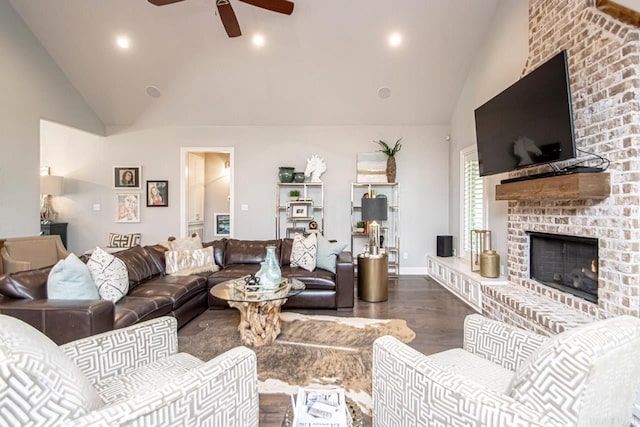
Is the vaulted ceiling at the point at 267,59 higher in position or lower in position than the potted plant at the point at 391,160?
higher

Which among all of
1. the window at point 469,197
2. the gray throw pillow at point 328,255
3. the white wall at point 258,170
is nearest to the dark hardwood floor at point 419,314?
the gray throw pillow at point 328,255

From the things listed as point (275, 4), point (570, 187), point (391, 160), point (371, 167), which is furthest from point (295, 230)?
point (570, 187)

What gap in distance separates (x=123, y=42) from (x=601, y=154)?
→ 5806mm

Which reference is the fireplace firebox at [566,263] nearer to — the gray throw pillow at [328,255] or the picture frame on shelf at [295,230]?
the gray throw pillow at [328,255]

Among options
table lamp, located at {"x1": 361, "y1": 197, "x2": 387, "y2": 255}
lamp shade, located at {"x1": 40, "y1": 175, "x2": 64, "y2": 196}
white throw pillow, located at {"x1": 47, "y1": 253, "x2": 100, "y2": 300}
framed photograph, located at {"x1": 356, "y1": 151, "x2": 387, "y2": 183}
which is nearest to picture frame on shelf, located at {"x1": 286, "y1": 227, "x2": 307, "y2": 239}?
framed photograph, located at {"x1": 356, "y1": 151, "x2": 387, "y2": 183}

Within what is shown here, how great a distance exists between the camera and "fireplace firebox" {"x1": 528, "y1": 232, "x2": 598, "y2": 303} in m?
2.51

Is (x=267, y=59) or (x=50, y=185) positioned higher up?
(x=267, y=59)

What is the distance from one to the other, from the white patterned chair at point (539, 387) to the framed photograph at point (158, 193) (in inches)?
226

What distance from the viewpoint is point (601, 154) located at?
233cm

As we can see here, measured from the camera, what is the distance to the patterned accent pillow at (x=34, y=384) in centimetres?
84

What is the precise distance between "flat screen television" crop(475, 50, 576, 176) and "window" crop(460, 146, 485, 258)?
1.36 m

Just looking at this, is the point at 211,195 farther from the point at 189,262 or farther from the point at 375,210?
the point at 375,210

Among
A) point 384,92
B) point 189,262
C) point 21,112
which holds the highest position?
point 384,92

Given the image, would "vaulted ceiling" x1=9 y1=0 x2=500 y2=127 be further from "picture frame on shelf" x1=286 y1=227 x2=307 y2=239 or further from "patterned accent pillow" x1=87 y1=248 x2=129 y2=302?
"patterned accent pillow" x1=87 y1=248 x2=129 y2=302
